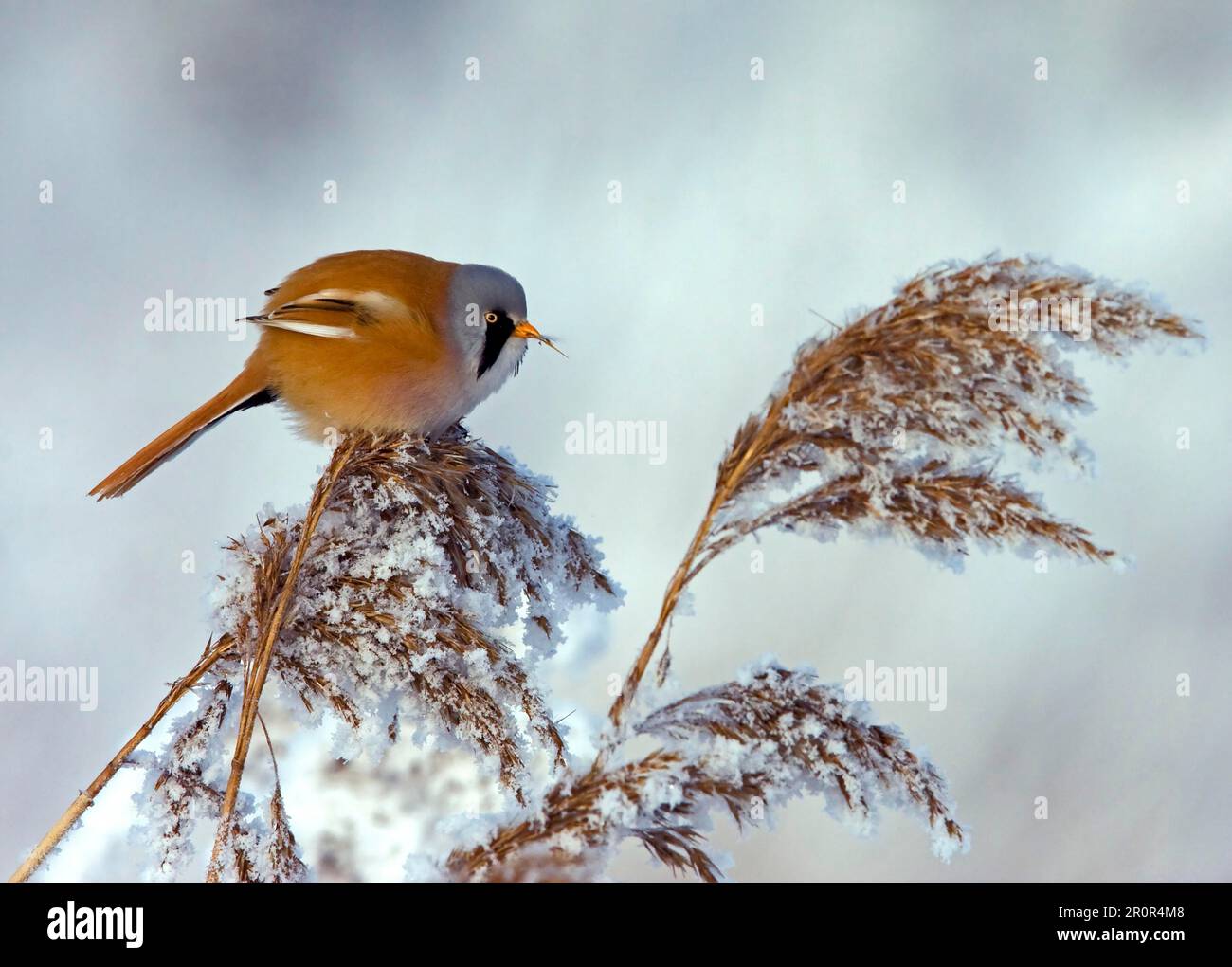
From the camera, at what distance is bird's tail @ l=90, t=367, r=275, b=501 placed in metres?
2.78

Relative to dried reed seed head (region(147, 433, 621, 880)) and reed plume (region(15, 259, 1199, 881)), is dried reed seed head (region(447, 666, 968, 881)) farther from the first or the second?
dried reed seed head (region(147, 433, 621, 880))

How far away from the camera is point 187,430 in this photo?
2.91 m

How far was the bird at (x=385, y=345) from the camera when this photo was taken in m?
3.02

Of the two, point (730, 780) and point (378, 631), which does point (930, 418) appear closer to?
point (730, 780)

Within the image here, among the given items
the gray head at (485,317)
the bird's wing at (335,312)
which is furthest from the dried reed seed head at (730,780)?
the bird's wing at (335,312)

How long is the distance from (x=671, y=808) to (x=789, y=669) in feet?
1.17

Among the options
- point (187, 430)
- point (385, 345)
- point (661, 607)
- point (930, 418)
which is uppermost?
point (385, 345)

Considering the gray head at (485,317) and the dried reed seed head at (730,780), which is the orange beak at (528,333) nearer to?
the gray head at (485,317)

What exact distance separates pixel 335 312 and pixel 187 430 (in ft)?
1.89

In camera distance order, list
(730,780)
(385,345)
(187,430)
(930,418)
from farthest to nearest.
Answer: (385,345) < (187,430) < (930,418) < (730,780)

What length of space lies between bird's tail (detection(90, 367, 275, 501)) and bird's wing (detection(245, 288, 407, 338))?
0.20m

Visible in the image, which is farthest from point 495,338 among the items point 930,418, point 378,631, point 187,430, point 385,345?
point 930,418

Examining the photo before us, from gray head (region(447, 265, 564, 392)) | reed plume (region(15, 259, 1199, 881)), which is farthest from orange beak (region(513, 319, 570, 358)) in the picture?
reed plume (region(15, 259, 1199, 881))

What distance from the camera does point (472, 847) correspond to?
1647 mm
